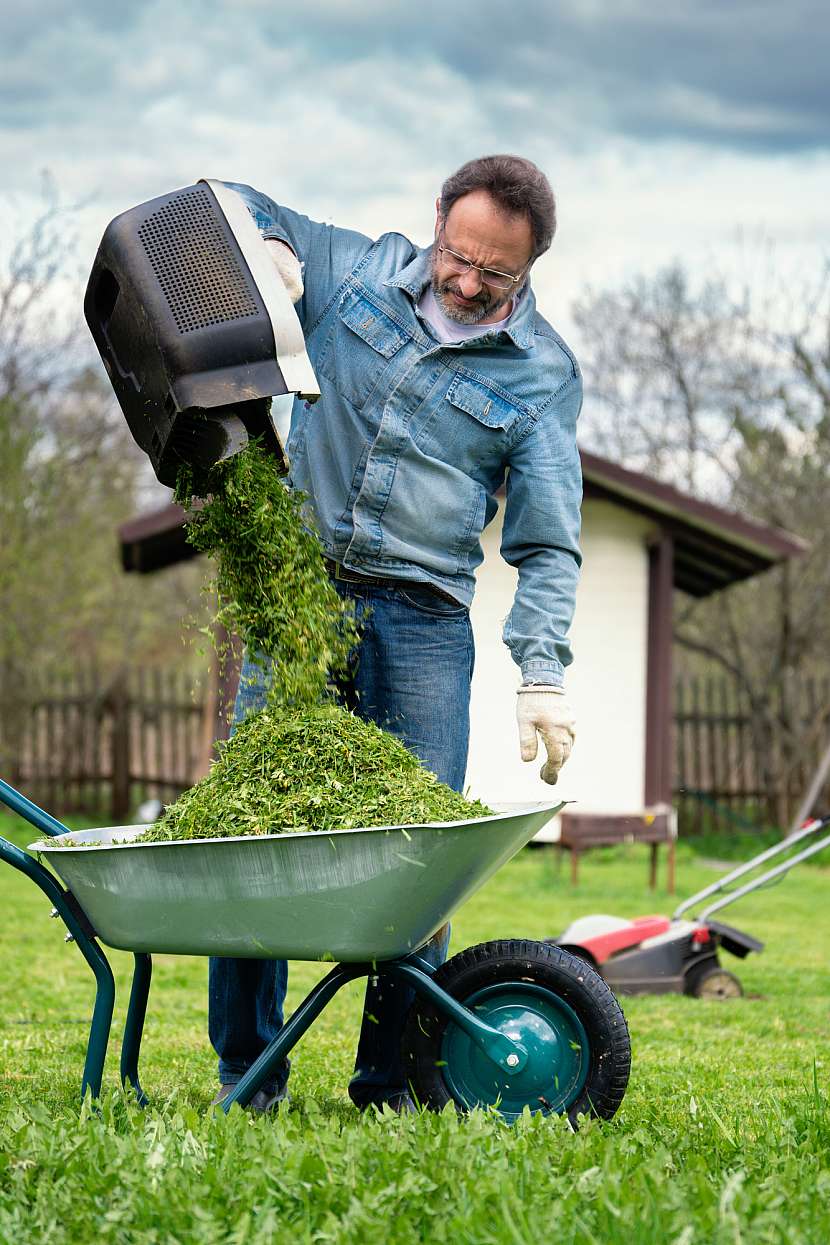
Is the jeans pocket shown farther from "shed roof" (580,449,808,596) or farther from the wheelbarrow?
"shed roof" (580,449,808,596)

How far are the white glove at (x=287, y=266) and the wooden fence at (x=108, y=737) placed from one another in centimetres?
1009

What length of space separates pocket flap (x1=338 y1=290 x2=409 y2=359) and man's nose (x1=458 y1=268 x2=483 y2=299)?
171 millimetres

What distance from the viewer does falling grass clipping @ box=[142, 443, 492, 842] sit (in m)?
2.69

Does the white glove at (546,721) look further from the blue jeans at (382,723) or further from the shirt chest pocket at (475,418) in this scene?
the shirt chest pocket at (475,418)

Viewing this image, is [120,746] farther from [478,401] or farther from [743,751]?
[478,401]

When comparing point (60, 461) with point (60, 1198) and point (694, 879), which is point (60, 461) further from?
point (60, 1198)

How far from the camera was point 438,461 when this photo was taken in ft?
10.4

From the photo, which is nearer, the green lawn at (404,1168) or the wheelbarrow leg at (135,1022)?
the green lawn at (404,1168)

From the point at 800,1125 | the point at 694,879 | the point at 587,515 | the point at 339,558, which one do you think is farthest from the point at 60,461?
the point at 800,1125

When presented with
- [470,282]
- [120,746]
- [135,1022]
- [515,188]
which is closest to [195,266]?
[470,282]

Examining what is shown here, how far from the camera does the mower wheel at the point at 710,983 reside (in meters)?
5.29

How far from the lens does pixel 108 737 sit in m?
13.3

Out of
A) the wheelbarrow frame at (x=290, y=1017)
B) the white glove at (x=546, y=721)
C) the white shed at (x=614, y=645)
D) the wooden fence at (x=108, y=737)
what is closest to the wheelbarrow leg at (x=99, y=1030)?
the wheelbarrow frame at (x=290, y=1017)

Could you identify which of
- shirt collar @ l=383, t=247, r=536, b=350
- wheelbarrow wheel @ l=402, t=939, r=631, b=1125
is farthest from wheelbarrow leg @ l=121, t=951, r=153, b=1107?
shirt collar @ l=383, t=247, r=536, b=350
